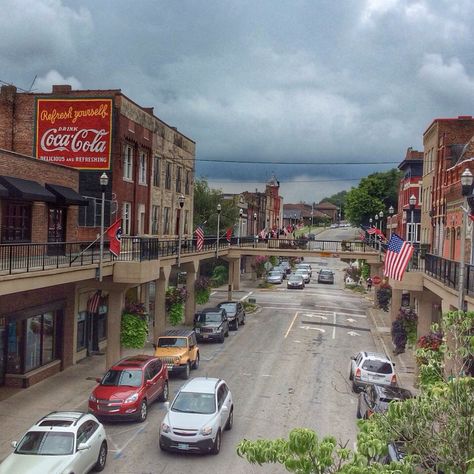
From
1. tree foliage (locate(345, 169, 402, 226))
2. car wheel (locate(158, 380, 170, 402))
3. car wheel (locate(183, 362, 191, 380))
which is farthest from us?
tree foliage (locate(345, 169, 402, 226))

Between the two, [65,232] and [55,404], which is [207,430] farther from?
[65,232]

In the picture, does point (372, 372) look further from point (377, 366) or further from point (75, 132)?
point (75, 132)

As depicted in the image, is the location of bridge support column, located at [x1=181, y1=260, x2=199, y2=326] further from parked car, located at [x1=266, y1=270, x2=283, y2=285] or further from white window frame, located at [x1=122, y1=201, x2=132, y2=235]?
parked car, located at [x1=266, y1=270, x2=283, y2=285]

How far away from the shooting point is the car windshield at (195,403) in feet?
58.4

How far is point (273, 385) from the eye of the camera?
26.0 m

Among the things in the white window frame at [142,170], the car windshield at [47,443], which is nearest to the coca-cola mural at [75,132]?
the white window frame at [142,170]

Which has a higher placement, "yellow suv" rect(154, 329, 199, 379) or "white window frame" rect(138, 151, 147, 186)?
"white window frame" rect(138, 151, 147, 186)

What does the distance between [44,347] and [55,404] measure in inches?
193

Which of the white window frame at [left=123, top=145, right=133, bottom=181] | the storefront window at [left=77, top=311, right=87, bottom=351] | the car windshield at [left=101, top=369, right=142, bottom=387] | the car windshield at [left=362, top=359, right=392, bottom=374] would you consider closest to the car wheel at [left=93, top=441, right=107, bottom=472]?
the car windshield at [left=101, top=369, right=142, bottom=387]

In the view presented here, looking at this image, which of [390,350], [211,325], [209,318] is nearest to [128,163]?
[209,318]

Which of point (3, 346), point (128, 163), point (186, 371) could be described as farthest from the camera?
point (128, 163)

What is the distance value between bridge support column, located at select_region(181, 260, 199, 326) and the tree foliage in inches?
2724

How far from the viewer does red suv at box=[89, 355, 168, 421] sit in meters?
19.6

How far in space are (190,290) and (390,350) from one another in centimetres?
1447
